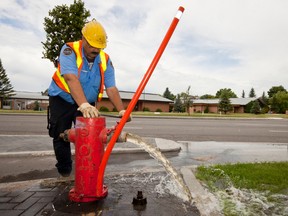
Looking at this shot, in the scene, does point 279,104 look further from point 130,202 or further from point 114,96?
point 130,202

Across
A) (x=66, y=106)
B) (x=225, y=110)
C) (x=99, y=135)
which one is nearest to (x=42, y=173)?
(x=66, y=106)

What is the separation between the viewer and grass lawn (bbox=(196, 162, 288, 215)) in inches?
105

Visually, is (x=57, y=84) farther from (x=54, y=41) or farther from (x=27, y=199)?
(x=54, y=41)

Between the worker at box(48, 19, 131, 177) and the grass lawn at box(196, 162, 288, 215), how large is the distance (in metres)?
1.44

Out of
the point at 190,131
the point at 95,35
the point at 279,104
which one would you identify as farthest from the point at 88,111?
the point at 279,104

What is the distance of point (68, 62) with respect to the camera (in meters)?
2.74

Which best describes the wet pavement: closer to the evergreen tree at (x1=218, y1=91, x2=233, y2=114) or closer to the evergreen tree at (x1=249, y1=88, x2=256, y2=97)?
the evergreen tree at (x1=218, y1=91, x2=233, y2=114)

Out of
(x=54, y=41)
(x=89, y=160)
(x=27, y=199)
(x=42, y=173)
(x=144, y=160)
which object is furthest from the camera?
(x=54, y=41)

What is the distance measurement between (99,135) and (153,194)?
37.5 inches

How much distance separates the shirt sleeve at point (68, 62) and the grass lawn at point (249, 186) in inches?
77.2

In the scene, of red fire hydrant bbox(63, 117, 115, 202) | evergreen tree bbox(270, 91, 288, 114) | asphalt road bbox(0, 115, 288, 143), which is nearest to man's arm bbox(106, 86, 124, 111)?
red fire hydrant bbox(63, 117, 115, 202)

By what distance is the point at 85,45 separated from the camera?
278 cm

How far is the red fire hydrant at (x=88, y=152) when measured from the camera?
2.49 metres

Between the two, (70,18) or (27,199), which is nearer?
(27,199)
